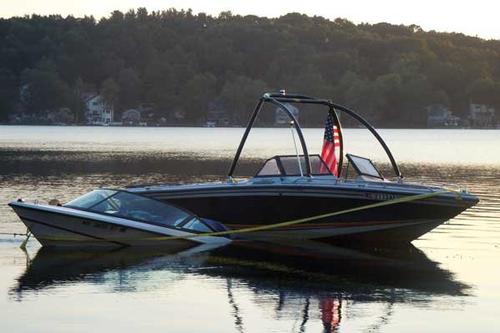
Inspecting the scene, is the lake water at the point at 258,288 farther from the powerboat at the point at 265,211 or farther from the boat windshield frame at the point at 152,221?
the boat windshield frame at the point at 152,221

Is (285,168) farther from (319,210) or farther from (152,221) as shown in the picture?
(152,221)

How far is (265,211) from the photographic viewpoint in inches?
1117

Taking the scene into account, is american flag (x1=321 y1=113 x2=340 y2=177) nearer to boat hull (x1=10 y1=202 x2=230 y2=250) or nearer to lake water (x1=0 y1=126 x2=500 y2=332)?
lake water (x1=0 y1=126 x2=500 y2=332)

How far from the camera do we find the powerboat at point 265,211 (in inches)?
1064

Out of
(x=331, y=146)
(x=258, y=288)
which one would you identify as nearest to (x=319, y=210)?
(x=331, y=146)

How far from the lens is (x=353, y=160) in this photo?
95.3 ft

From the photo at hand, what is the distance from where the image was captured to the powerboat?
27031mm

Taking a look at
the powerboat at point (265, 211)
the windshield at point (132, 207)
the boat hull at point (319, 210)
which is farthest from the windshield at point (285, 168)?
the windshield at point (132, 207)

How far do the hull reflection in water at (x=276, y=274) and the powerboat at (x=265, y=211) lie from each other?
1.72ft

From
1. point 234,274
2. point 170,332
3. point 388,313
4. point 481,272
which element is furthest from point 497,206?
point 170,332

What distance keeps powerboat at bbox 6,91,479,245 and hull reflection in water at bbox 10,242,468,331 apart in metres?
0.52

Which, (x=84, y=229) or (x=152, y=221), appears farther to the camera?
(x=152, y=221)

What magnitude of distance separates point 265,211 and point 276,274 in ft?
15.3

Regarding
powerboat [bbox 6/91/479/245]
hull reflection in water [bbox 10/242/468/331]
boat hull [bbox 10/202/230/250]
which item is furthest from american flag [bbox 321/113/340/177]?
boat hull [bbox 10/202/230/250]
